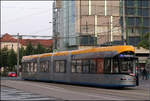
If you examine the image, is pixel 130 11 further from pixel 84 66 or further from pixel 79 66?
pixel 84 66

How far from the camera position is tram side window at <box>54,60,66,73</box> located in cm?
2898

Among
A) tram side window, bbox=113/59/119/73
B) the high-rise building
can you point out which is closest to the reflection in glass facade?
the high-rise building

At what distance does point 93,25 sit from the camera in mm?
61688

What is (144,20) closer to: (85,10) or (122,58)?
(85,10)

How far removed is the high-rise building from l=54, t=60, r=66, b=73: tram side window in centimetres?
2866

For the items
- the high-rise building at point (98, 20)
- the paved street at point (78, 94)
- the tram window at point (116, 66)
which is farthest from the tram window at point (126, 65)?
the high-rise building at point (98, 20)

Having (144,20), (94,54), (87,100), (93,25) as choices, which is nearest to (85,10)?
(93,25)

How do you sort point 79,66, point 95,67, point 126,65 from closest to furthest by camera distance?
point 126,65
point 95,67
point 79,66

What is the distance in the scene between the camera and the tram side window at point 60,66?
29.0 m

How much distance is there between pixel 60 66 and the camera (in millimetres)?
29750

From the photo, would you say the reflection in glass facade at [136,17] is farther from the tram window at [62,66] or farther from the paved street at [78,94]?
the paved street at [78,94]

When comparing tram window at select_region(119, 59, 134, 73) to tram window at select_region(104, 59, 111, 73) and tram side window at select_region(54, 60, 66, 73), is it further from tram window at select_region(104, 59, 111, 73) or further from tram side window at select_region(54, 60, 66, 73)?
tram side window at select_region(54, 60, 66, 73)

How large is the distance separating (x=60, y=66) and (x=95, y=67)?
256 inches

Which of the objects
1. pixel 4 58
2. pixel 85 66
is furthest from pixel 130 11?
pixel 85 66
